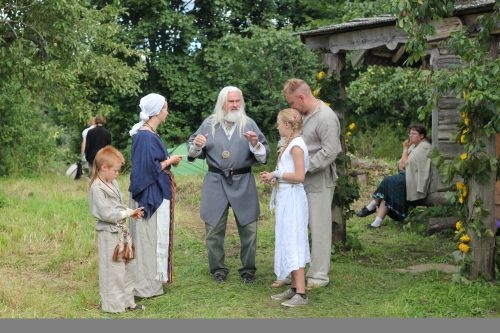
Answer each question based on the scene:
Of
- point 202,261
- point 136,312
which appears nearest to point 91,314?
point 136,312

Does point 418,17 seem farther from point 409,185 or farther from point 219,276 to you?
point 409,185

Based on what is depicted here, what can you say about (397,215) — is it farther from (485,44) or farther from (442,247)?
(485,44)

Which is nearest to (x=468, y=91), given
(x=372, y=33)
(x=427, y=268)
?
(x=372, y=33)

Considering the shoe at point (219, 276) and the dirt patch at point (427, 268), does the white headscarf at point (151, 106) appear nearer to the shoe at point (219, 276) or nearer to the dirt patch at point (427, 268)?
the shoe at point (219, 276)

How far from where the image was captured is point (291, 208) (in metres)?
6.50

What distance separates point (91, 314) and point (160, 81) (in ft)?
50.9

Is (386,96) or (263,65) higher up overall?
(263,65)

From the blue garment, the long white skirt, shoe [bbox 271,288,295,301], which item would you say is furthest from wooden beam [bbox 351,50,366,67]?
shoe [bbox 271,288,295,301]

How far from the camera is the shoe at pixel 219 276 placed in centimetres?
736

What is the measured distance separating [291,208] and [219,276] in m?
1.30

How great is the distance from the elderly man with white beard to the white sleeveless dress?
2.05ft

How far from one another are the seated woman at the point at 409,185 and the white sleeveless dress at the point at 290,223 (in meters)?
4.70

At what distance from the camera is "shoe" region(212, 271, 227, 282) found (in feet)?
24.1

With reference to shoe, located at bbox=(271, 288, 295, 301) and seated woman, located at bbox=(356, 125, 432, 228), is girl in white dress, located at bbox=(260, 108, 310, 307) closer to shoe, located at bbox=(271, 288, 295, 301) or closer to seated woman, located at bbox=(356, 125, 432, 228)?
shoe, located at bbox=(271, 288, 295, 301)
